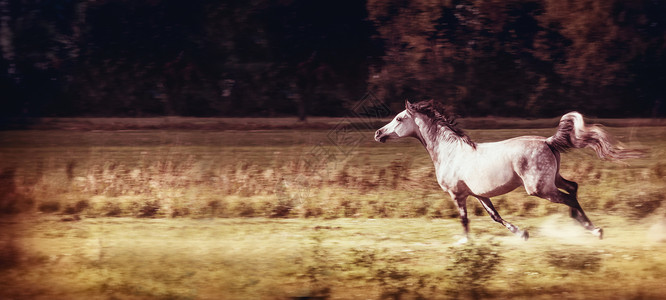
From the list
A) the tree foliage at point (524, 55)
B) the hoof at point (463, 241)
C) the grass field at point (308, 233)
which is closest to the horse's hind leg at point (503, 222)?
the grass field at point (308, 233)

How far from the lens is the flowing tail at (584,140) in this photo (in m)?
8.88

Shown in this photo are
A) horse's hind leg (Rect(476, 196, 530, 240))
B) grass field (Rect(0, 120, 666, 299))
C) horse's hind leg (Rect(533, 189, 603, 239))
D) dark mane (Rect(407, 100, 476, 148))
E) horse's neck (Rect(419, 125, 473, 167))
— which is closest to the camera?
grass field (Rect(0, 120, 666, 299))

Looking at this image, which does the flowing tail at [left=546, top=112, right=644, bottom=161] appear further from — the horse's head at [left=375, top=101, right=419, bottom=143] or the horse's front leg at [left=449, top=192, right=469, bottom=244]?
the horse's head at [left=375, top=101, right=419, bottom=143]

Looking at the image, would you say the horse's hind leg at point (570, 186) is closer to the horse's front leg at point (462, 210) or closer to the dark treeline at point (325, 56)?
the horse's front leg at point (462, 210)

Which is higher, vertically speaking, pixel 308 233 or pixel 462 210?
pixel 462 210

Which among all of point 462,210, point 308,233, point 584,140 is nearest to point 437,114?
point 462,210

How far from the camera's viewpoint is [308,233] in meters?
11.0

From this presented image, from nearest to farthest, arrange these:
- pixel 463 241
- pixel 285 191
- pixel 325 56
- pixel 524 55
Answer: pixel 463 241 → pixel 285 191 → pixel 524 55 → pixel 325 56

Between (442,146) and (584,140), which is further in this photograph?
Answer: (442,146)

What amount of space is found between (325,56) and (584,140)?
1158 centimetres

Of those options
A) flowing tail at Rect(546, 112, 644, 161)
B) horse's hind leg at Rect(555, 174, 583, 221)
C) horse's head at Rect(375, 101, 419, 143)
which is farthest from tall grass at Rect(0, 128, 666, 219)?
flowing tail at Rect(546, 112, 644, 161)

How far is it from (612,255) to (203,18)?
45.5 ft

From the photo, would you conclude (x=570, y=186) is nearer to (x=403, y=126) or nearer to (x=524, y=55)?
(x=403, y=126)

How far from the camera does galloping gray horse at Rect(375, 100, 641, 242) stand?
8.88 metres
